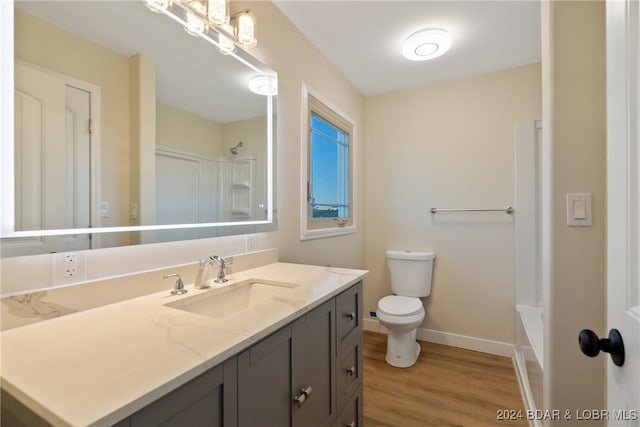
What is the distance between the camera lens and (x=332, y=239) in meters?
2.29

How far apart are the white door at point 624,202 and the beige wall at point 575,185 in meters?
0.50

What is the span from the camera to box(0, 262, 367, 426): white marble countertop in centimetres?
45

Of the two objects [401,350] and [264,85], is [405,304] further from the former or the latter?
[264,85]

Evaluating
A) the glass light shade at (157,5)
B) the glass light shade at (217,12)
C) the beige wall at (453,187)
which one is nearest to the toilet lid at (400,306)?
the beige wall at (453,187)

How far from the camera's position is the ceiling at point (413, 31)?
1.68 m

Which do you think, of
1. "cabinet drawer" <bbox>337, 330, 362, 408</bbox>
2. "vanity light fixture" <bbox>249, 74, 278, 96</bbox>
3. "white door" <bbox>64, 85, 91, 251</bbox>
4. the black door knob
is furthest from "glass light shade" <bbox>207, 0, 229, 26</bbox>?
the black door knob

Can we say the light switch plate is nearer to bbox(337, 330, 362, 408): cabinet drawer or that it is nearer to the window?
bbox(337, 330, 362, 408): cabinet drawer

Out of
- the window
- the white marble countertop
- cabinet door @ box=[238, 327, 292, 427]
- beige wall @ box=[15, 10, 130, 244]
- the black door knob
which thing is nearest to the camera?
the white marble countertop

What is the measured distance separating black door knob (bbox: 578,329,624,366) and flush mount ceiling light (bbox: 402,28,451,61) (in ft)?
6.37

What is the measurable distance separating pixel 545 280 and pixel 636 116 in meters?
0.80

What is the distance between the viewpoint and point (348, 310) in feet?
4.08

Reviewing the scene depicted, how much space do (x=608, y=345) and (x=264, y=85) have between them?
171cm

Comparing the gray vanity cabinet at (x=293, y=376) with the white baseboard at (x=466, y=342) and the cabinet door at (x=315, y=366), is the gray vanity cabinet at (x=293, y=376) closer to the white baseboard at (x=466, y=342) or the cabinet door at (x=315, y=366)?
the cabinet door at (x=315, y=366)

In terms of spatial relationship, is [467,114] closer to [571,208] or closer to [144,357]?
[571,208]
